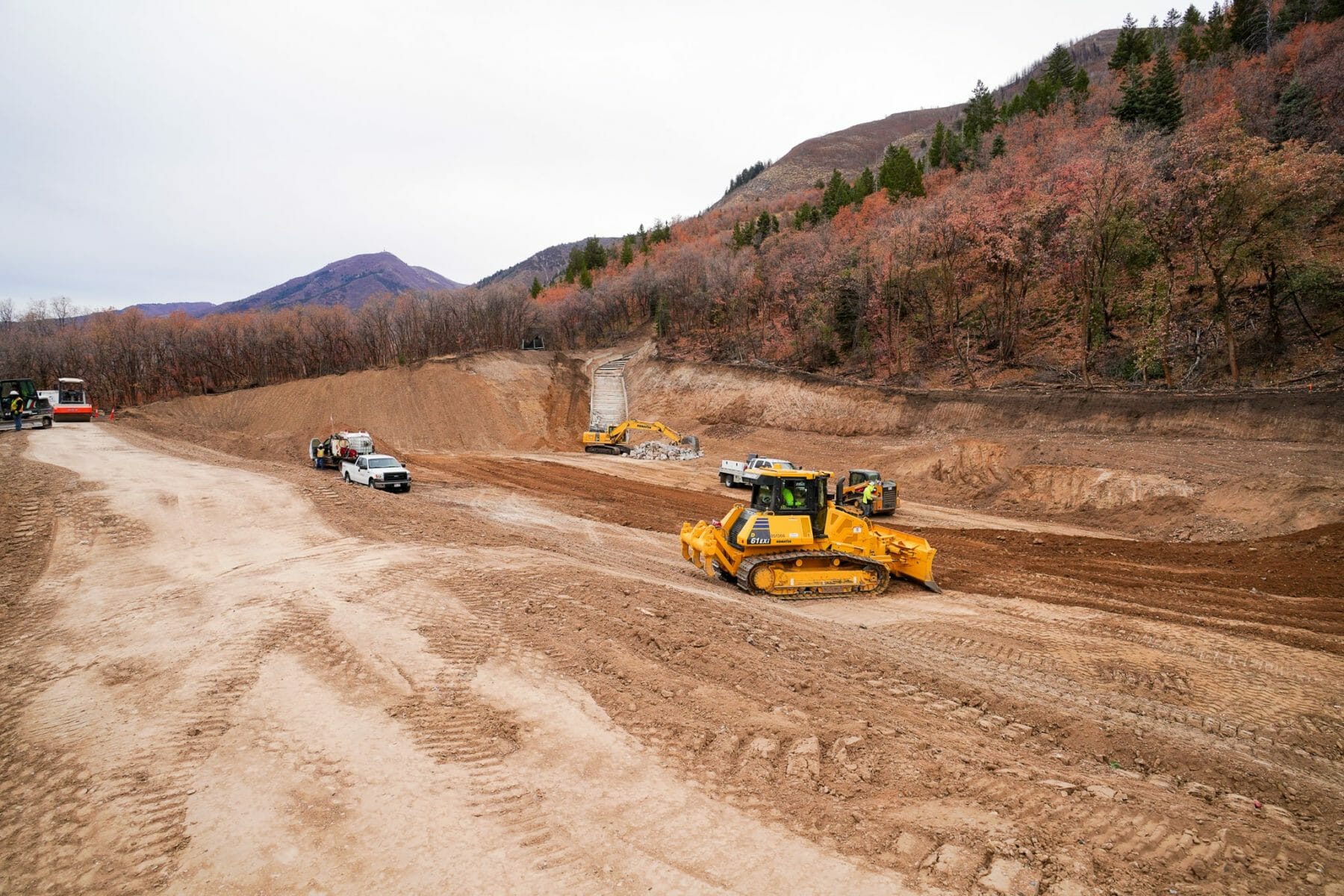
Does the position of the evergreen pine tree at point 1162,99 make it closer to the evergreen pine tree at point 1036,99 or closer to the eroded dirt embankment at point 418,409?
the evergreen pine tree at point 1036,99

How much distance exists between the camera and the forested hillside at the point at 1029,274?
23.4 metres

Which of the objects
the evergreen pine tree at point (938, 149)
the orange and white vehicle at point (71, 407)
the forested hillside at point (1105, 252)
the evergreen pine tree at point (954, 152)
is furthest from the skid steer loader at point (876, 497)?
the evergreen pine tree at point (938, 149)

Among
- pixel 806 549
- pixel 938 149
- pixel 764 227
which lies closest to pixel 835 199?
pixel 764 227

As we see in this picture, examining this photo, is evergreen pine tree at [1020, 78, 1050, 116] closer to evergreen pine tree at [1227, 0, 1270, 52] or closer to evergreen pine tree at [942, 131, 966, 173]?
evergreen pine tree at [942, 131, 966, 173]

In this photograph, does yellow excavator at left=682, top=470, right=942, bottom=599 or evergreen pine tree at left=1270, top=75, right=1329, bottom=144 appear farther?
evergreen pine tree at left=1270, top=75, right=1329, bottom=144

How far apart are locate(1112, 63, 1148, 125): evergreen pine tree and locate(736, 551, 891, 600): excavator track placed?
4349 cm

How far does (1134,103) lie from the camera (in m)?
41.3

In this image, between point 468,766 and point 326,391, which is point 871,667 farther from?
point 326,391

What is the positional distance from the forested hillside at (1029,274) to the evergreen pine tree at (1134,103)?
0.24 m

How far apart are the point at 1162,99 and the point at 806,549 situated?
47.0 metres

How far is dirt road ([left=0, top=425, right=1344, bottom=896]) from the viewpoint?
4.35 meters

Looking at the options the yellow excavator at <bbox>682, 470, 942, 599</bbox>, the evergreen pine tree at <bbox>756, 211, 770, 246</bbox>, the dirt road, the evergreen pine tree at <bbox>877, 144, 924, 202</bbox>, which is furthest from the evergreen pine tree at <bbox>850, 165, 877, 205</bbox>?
the dirt road

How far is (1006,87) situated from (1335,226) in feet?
485

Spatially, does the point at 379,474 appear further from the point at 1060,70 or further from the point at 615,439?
the point at 1060,70
